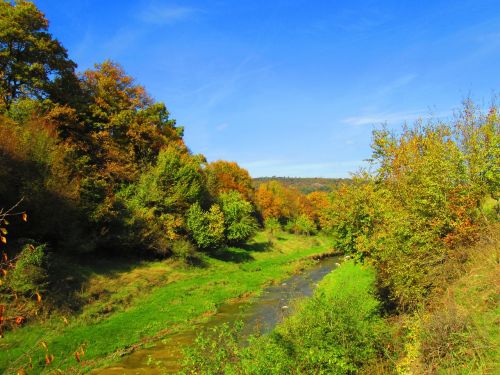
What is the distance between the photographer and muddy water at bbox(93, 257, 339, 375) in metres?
16.5

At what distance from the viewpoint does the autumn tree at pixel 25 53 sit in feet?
103

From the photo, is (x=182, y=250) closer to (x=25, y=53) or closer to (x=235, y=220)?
(x=235, y=220)

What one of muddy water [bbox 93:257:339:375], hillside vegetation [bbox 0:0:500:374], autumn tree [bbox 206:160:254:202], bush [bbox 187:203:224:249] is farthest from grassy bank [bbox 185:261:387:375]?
autumn tree [bbox 206:160:254:202]

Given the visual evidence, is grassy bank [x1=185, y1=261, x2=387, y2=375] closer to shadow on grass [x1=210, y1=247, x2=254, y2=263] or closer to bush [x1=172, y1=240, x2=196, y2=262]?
bush [x1=172, y1=240, x2=196, y2=262]

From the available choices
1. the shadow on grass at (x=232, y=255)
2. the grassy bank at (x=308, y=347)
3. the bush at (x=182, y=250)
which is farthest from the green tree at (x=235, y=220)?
the grassy bank at (x=308, y=347)

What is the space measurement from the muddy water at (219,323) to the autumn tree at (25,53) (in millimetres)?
23426

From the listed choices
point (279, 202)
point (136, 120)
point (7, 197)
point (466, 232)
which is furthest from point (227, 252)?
point (279, 202)

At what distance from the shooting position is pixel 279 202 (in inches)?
3568

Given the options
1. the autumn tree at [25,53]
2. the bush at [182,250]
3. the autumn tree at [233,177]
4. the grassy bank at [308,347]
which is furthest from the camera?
the autumn tree at [233,177]

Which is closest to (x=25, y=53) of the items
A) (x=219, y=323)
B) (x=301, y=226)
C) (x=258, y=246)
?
(x=219, y=323)

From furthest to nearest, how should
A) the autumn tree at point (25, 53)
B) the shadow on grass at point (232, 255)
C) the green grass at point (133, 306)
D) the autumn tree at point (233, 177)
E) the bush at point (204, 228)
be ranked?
1. the autumn tree at point (233, 177)
2. the shadow on grass at point (232, 255)
3. the bush at point (204, 228)
4. the autumn tree at point (25, 53)
5. the green grass at point (133, 306)

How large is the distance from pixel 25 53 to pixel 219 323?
2880 cm

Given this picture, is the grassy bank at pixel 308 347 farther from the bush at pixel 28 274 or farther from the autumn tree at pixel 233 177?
the autumn tree at pixel 233 177

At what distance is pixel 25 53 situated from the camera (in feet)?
109
